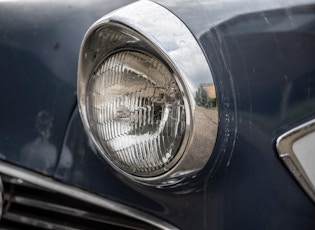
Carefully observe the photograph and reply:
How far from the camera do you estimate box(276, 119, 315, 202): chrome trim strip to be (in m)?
1.07

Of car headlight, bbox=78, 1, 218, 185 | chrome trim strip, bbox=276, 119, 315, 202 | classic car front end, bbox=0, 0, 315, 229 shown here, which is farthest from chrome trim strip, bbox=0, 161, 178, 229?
chrome trim strip, bbox=276, 119, 315, 202

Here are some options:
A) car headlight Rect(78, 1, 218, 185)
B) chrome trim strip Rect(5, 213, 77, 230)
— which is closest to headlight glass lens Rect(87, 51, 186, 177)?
car headlight Rect(78, 1, 218, 185)

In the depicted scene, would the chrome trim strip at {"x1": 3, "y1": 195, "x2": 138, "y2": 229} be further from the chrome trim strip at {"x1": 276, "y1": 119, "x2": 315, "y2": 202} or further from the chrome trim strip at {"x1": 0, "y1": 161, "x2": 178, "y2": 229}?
the chrome trim strip at {"x1": 276, "y1": 119, "x2": 315, "y2": 202}

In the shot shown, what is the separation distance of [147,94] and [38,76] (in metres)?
0.35

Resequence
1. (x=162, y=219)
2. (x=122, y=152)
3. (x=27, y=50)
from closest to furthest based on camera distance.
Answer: (x=122, y=152) < (x=162, y=219) < (x=27, y=50)

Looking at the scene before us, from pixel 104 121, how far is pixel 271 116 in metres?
0.29

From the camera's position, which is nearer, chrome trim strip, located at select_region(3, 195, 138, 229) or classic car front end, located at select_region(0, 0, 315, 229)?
classic car front end, located at select_region(0, 0, 315, 229)

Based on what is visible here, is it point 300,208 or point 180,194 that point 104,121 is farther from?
point 300,208

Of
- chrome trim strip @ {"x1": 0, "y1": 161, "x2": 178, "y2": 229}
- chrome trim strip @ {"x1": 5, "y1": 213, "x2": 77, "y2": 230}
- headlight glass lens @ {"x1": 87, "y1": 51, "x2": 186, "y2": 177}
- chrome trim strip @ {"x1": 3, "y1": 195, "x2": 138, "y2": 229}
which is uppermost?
headlight glass lens @ {"x1": 87, "y1": 51, "x2": 186, "y2": 177}

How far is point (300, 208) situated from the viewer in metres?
1.11

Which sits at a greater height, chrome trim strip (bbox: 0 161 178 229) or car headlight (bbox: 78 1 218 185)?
car headlight (bbox: 78 1 218 185)

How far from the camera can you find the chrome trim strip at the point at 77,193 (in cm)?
120

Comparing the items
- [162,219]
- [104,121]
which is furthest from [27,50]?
[162,219]

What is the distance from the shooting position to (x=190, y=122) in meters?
0.97
